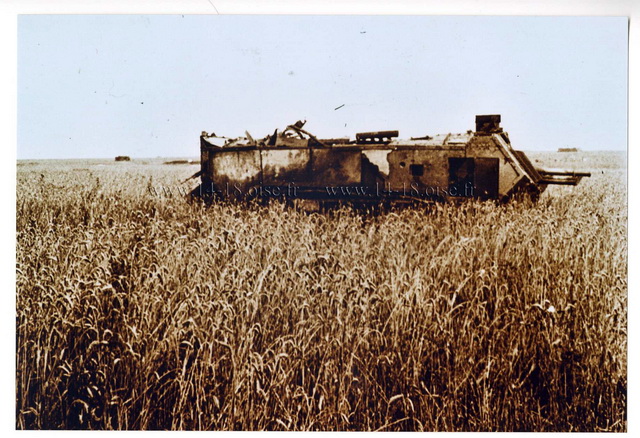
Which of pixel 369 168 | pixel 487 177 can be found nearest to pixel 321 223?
pixel 369 168

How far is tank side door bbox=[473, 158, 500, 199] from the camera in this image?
9.59 ft

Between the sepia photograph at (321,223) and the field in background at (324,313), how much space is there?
0.04 ft

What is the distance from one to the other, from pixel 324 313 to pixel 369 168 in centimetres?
87

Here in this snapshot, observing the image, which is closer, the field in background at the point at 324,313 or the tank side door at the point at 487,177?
the field in background at the point at 324,313

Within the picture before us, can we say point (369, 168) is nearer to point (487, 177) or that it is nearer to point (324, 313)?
point (487, 177)

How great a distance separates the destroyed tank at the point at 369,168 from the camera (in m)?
2.92

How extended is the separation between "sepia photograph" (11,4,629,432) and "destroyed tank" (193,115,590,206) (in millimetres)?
12

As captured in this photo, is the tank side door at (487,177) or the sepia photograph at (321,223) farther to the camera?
the tank side door at (487,177)

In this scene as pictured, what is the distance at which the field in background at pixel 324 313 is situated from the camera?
9.21 ft

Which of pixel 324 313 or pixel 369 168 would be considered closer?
pixel 324 313

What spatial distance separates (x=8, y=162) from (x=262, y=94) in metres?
1.53

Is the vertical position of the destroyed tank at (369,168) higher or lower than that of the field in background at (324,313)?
higher

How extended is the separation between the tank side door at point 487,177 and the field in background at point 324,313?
9cm

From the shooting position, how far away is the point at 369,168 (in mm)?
2969
